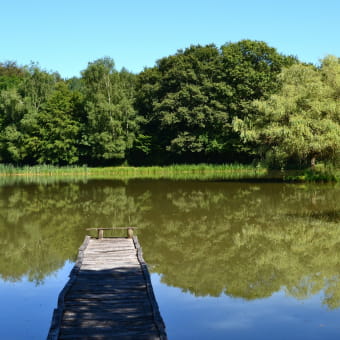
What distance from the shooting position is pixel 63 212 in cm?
1852

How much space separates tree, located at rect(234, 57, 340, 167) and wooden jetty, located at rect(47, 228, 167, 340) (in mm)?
18293

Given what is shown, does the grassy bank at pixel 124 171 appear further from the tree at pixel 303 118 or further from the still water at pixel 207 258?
the still water at pixel 207 258

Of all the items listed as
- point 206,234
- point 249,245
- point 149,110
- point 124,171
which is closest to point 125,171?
point 124,171

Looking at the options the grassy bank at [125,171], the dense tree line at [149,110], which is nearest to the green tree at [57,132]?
the dense tree line at [149,110]

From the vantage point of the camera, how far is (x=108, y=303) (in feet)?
21.8

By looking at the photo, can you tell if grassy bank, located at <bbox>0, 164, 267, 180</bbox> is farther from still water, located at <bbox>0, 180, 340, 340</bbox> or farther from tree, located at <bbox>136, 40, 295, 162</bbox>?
still water, located at <bbox>0, 180, 340, 340</bbox>

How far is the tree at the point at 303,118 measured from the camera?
84.1 feet

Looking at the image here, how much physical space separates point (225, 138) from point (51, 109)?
17.3 m

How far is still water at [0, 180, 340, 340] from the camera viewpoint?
6902mm

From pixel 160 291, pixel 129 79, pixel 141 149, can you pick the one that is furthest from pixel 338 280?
pixel 129 79

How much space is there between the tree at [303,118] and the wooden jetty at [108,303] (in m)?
18.3

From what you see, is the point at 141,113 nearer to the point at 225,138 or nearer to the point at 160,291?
the point at 225,138

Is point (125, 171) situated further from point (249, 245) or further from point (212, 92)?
point (249, 245)

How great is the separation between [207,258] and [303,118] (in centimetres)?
1770
